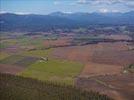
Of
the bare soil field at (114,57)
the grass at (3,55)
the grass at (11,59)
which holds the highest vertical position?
the bare soil field at (114,57)

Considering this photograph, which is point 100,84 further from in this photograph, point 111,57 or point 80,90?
point 111,57

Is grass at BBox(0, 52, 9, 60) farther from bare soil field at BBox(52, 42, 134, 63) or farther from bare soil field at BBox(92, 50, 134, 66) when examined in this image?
bare soil field at BBox(92, 50, 134, 66)

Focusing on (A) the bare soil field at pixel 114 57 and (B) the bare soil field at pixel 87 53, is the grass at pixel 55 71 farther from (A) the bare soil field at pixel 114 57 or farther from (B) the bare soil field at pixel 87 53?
(A) the bare soil field at pixel 114 57

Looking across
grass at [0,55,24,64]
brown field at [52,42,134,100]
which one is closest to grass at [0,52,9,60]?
grass at [0,55,24,64]

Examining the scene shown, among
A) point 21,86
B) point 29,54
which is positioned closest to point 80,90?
point 21,86

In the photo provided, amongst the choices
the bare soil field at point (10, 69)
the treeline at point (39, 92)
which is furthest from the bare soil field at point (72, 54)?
the treeline at point (39, 92)
